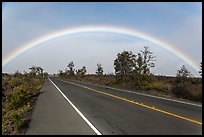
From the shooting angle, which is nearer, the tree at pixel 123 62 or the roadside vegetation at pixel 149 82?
the roadside vegetation at pixel 149 82

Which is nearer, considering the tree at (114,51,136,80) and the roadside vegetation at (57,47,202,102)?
the roadside vegetation at (57,47,202,102)

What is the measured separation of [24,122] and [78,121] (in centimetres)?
216

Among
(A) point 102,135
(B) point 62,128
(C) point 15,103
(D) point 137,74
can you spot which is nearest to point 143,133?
(A) point 102,135

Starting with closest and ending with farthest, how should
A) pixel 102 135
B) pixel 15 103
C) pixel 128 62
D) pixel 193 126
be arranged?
1. pixel 102 135
2. pixel 193 126
3. pixel 15 103
4. pixel 128 62

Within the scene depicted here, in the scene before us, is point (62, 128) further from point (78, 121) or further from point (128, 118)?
point (128, 118)

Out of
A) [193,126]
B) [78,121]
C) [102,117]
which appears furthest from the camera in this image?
[102,117]

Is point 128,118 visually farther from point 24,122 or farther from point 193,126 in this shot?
point 24,122

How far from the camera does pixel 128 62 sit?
52.2 meters

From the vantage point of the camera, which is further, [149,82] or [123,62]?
[123,62]

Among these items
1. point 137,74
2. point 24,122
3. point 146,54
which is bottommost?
point 24,122

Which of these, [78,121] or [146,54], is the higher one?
[146,54]

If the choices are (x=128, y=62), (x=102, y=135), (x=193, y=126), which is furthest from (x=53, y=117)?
(x=128, y=62)

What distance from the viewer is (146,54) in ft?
134

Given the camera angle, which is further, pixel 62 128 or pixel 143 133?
pixel 62 128
